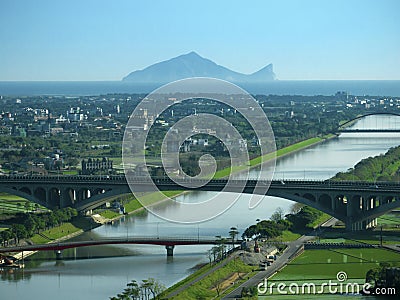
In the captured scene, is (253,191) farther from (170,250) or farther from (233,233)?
(170,250)

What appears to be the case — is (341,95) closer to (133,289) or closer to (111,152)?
(111,152)

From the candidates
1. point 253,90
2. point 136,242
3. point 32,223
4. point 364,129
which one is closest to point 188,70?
point 253,90

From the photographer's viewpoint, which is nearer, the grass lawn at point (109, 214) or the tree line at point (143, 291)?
the tree line at point (143, 291)

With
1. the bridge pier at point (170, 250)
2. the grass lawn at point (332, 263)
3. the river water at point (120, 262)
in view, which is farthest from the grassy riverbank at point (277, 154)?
the grass lawn at point (332, 263)

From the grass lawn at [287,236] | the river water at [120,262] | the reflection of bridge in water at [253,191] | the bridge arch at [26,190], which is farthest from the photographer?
the bridge arch at [26,190]

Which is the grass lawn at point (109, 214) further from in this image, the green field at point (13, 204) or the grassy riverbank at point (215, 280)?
the grassy riverbank at point (215, 280)
